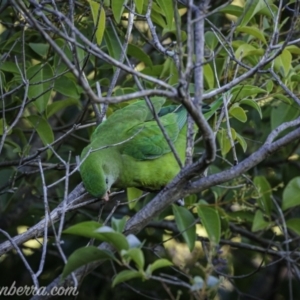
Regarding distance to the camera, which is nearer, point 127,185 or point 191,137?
point 191,137

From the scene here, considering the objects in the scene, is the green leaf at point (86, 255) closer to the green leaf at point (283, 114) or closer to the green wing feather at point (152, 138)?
the green wing feather at point (152, 138)

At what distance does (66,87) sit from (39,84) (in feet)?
0.71

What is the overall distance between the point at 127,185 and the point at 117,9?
1222 millimetres

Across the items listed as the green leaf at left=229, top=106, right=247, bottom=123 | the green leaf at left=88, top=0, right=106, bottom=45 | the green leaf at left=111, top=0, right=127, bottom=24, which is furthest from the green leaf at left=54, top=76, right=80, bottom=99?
the green leaf at left=229, top=106, right=247, bottom=123

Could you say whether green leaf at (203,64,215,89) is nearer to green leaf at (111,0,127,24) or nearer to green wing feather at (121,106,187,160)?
green wing feather at (121,106,187,160)

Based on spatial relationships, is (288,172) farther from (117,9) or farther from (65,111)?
(117,9)

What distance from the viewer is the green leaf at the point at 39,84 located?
3732mm

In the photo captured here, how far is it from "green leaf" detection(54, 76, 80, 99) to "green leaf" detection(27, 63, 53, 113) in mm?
96

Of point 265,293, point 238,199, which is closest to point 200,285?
point 238,199

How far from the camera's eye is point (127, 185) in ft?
13.4

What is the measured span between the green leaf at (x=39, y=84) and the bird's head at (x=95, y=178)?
416 mm

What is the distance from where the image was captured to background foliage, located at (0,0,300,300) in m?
2.27

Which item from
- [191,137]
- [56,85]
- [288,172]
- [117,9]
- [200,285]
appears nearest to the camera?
[200,285]

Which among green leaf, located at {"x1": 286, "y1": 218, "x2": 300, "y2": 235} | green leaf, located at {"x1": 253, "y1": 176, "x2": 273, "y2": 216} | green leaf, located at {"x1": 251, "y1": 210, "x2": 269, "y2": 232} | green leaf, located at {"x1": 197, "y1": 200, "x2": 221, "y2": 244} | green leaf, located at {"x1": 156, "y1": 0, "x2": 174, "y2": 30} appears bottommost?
green leaf, located at {"x1": 286, "y1": 218, "x2": 300, "y2": 235}
